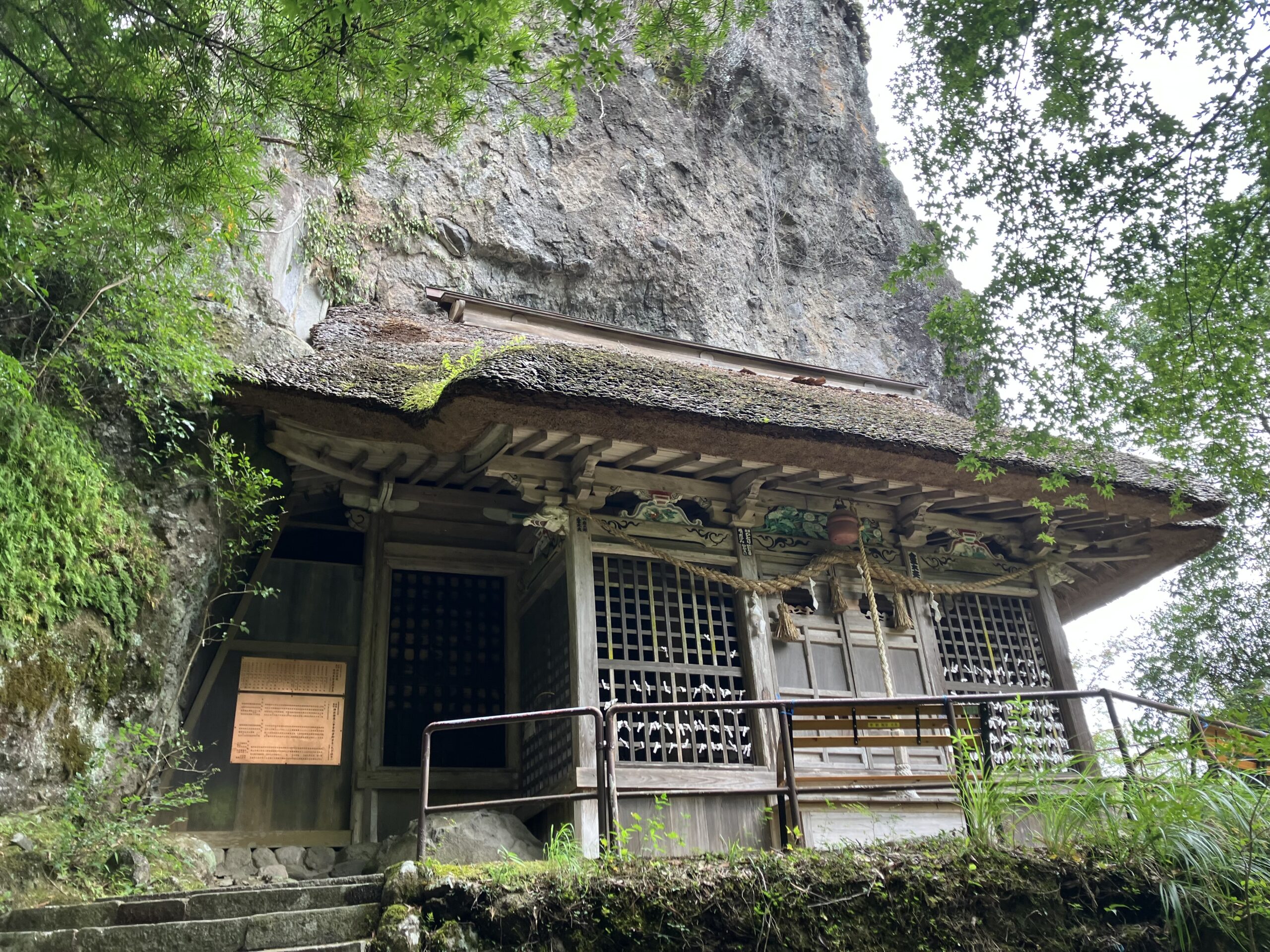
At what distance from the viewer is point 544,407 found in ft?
20.0

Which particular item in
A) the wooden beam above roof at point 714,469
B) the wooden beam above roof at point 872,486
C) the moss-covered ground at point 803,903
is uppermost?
the wooden beam above roof at point 714,469

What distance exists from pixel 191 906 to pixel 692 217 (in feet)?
37.6

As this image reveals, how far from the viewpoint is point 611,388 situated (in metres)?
6.25

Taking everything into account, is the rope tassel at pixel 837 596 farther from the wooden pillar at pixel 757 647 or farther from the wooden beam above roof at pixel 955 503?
the wooden beam above roof at pixel 955 503

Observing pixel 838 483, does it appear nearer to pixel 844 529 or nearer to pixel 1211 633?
pixel 844 529

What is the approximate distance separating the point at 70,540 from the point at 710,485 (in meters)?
4.53

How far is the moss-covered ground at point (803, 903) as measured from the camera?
3.81 m

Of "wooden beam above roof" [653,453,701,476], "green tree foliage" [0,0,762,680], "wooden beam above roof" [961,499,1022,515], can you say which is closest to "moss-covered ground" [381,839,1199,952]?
"green tree foliage" [0,0,762,680]

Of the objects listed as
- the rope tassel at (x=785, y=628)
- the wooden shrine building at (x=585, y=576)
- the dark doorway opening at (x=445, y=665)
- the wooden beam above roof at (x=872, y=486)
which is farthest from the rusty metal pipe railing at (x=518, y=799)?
the wooden beam above roof at (x=872, y=486)

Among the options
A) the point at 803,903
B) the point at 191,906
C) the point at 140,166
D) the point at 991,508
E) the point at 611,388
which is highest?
the point at 140,166

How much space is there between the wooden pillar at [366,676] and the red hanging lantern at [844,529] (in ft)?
12.8

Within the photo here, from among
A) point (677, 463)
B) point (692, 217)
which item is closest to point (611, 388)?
point (677, 463)

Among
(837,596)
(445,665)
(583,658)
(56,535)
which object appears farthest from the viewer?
(445,665)

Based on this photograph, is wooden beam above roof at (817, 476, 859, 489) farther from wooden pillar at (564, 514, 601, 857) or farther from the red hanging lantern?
wooden pillar at (564, 514, 601, 857)
